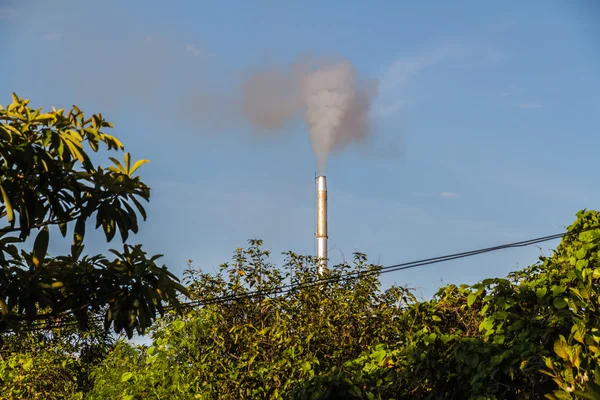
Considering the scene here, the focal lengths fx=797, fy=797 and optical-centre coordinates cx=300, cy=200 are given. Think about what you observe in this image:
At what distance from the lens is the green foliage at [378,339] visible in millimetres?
7914

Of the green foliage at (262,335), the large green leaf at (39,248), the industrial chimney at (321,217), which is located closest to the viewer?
the large green leaf at (39,248)

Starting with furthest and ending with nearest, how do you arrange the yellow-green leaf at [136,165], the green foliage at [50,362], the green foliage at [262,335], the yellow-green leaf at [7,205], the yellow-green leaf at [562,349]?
the green foliage at [50,362] → the green foliage at [262,335] → the yellow-green leaf at [136,165] → the yellow-green leaf at [7,205] → the yellow-green leaf at [562,349]

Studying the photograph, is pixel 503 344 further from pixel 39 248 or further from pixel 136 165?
pixel 39 248

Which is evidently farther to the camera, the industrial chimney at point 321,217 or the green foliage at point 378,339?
the industrial chimney at point 321,217

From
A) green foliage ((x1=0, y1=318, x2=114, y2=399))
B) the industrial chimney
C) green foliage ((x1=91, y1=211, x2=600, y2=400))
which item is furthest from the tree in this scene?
the industrial chimney

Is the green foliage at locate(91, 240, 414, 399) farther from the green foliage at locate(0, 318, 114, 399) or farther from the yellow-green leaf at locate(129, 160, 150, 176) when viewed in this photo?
the green foliage at locate(0, 318, 114, 399)

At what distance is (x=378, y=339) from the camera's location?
13336 mm

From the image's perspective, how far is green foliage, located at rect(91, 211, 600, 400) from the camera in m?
7.91

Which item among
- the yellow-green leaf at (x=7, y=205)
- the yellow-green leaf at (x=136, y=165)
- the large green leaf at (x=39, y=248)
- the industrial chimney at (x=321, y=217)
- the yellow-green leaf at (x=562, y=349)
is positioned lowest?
the yellow-green leaf at (x=562, y=349)

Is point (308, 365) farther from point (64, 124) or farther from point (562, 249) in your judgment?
point (64, 124)

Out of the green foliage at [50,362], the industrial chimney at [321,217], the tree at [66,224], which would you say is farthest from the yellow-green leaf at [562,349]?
the industrial chimney at [321,217]

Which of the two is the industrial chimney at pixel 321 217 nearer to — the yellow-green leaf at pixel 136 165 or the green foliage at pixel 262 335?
the green foliage at pixel 262 335

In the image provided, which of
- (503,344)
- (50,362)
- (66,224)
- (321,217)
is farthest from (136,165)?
(321,217)

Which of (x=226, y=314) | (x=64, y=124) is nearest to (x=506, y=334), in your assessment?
(x=64, y=124)
